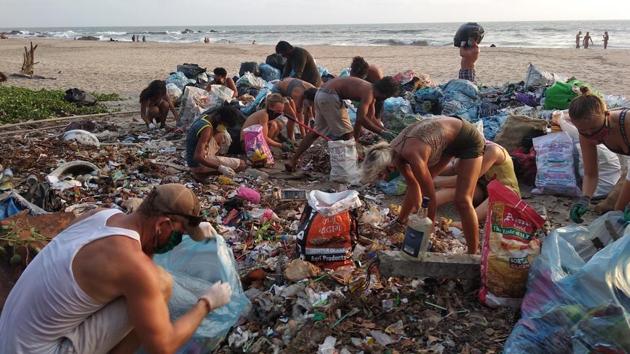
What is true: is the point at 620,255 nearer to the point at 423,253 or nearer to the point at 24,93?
the point at 423,253

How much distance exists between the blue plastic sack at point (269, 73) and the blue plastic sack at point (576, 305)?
31.5 feet

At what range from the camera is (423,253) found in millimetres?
3301

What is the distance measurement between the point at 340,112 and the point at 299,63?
2.87 m

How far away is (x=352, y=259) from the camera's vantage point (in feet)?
12.7

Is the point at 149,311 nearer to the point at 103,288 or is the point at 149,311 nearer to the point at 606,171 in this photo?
the point at 103,288

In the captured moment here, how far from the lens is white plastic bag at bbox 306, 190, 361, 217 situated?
12.3ft

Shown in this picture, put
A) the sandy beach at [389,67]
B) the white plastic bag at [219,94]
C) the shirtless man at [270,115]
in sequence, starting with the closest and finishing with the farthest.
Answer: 1. the shirtless man at [270,115]
2. the white plastic bag at [219,94]
3. the sandy beach at [389,67]

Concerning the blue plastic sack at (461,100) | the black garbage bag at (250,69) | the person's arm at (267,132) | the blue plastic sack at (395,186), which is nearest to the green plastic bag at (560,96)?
the blue plastic sack at (461,100)

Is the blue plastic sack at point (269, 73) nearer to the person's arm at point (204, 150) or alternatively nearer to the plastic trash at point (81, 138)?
the plastic trash at point (81, 138)

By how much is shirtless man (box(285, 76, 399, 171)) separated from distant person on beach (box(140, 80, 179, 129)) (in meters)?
3.11

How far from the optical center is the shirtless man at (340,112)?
21.4 ft

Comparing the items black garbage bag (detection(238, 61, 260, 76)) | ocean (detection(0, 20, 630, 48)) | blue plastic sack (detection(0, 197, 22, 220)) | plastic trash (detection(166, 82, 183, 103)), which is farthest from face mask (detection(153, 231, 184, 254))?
ocean (detection(0, 20, 630, 48))

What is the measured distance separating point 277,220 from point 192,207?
7.72 ft

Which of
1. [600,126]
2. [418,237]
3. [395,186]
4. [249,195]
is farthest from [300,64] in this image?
[418,237]
